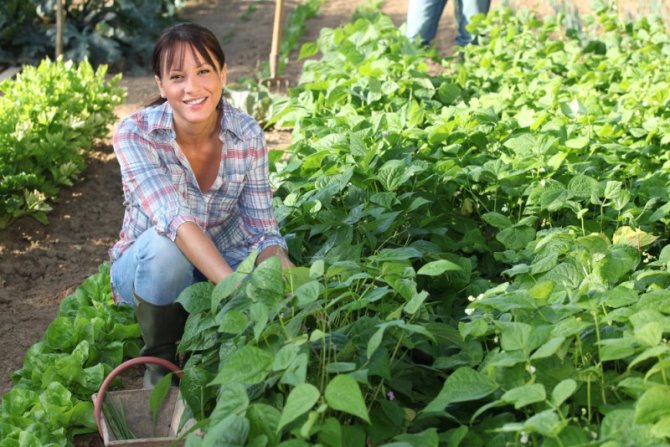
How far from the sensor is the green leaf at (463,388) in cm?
221

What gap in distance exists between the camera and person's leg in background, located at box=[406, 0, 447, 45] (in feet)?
22.7

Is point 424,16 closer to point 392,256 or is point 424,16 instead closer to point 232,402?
point 392,256

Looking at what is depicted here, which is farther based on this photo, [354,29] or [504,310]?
[354,29]

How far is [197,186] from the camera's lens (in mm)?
3273

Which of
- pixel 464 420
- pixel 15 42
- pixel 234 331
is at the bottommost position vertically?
pixel 15 42

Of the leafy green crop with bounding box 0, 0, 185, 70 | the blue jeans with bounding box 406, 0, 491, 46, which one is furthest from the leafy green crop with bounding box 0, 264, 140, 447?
the leafy green crop with bounding box 0, 0, 185, 70

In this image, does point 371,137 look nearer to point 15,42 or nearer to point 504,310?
point 504,310

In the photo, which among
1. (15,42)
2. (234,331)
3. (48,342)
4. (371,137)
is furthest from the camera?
(15,42)

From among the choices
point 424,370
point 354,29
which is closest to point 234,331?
point 424,370

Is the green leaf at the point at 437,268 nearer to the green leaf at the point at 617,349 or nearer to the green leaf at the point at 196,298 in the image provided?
the green leaf at the point at 617,349

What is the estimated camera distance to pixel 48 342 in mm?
3357

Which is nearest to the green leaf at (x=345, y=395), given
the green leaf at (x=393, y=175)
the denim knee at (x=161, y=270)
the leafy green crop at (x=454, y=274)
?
the leafy green crop at (x=454, y=274)

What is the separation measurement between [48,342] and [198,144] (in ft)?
2.52

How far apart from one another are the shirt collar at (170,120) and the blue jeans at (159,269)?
32 cm
